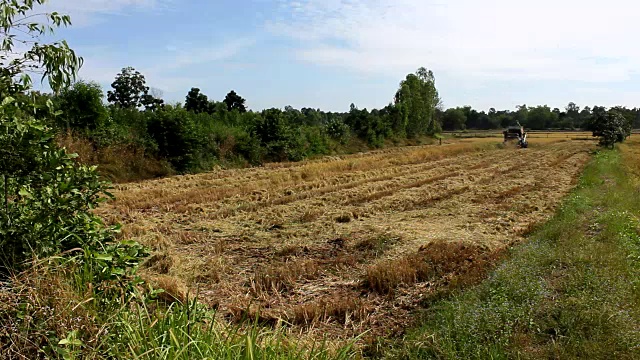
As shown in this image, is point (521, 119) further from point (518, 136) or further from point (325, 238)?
point (325, 238)

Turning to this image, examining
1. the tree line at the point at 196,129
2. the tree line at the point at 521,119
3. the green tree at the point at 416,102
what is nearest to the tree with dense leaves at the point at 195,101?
the tree line at the point at 196,129

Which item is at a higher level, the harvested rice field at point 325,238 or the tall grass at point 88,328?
the tall grass at point 88,328

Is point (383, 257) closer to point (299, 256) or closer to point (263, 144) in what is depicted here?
point (299, 256)

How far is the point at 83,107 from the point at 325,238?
42.0 feet

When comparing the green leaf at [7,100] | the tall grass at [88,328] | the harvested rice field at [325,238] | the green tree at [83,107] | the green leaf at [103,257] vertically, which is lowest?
the harvested rice field at [325,238]

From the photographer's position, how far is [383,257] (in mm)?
7684

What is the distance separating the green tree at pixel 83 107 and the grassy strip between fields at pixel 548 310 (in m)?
15.6

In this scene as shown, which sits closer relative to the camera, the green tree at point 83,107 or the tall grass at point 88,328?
the tall grass at point 88,328

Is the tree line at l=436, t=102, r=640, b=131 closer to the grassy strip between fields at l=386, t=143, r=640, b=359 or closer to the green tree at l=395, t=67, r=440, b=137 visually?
the green tree at l=395, t=67, r=440, b=137

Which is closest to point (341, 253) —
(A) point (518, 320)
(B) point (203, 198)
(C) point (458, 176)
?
(A) point (518, 320)

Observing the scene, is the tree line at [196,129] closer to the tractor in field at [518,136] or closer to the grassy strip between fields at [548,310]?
the grassy strip between fields at [548,310]

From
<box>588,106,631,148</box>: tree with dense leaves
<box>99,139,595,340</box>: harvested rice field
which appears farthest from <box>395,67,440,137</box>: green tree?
<box>99,139,595,340</box>: harvested rice field

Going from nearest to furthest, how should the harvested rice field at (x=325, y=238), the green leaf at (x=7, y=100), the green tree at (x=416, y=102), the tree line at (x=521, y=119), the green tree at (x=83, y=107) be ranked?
the green leaf at (x=7, y=100), the harvested rice field at (x=325, y=238), the green tree at (x=83, y=107), the green tree at (x=416, y=102), the tree line at (x=521, y=119)

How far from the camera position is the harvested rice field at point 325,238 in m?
5.79
